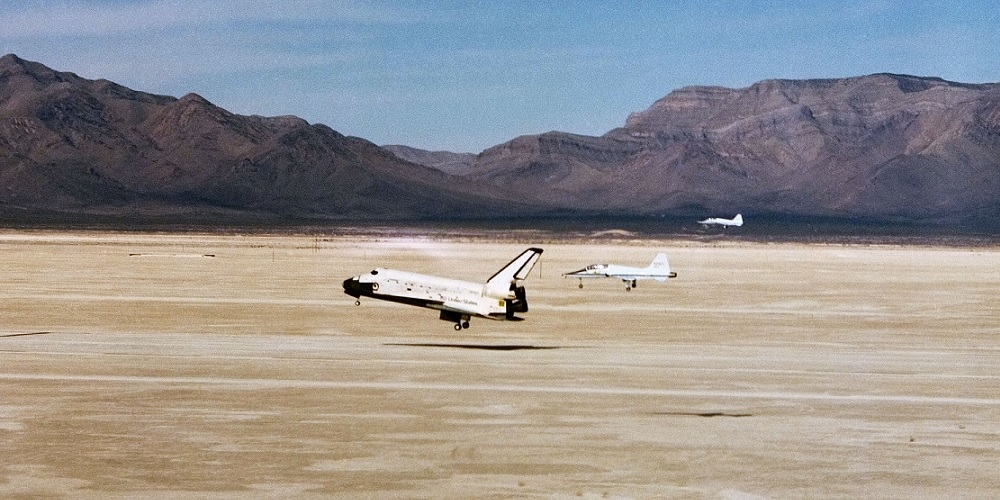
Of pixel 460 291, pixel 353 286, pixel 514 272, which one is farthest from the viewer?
pixel 353 286

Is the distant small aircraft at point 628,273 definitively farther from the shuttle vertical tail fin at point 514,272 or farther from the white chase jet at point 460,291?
the shuttle vertical tail fin at point 514,272

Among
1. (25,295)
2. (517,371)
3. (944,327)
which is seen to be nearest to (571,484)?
(517,371)

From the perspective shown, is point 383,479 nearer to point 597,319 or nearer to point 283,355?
point 283,355

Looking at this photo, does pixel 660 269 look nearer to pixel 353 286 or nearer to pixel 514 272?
pixel 353 286

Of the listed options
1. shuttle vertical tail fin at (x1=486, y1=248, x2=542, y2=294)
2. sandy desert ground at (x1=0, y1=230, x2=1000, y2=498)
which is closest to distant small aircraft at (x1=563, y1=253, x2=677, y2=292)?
sandy desert ground at (x1=0, y1=230, x2=1000, y2=498)

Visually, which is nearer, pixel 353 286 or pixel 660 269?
pixel 353 286

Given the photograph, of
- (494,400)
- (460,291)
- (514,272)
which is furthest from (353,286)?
(494,400)

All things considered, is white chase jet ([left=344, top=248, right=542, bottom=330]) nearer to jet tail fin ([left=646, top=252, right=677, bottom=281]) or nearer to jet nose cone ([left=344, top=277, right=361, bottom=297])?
jet nose cone ([left=344, top=277, right=361, bottom=297])
